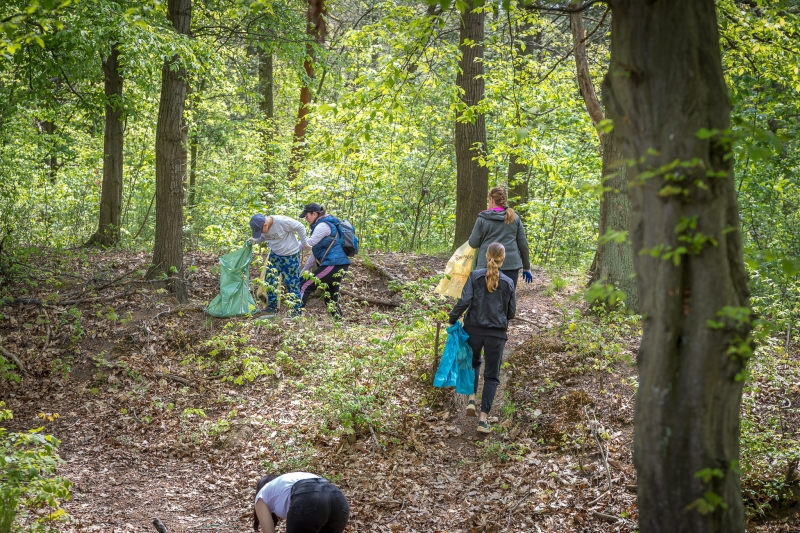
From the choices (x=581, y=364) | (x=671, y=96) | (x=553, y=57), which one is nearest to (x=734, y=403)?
(x=671, y=96)

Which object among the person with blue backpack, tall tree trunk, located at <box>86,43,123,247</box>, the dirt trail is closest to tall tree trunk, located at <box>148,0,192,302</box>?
the dirt trail

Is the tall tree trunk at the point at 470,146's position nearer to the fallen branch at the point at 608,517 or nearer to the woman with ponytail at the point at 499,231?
the woman with ponytail at the point at 499,231

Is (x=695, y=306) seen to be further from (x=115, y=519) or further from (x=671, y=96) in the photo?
(x=115, y=519)

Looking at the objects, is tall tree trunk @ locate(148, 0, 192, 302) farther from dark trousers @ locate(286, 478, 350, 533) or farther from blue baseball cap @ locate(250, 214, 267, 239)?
dark trousers @ locate(286, 478, 350, 533)

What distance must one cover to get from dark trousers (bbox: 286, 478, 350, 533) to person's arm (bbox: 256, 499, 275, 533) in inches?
12.7

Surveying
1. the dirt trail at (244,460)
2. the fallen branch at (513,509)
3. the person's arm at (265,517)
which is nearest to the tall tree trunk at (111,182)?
the dirt trail at (244,460)

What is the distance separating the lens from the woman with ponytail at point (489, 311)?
664 cm

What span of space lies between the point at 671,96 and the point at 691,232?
1.89ft

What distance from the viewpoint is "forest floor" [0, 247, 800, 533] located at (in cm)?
575

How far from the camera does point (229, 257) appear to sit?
979cm

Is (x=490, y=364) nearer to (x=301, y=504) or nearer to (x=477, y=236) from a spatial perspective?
(x=477, y=236)

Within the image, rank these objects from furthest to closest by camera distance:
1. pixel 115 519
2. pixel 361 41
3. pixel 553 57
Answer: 1. pixel 553 57
2. pixel 361 41
3. pixel 115 519

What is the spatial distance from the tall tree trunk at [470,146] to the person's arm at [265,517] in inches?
292

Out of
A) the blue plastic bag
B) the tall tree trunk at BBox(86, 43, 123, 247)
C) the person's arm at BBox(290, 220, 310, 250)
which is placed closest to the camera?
the blue plastic bag
